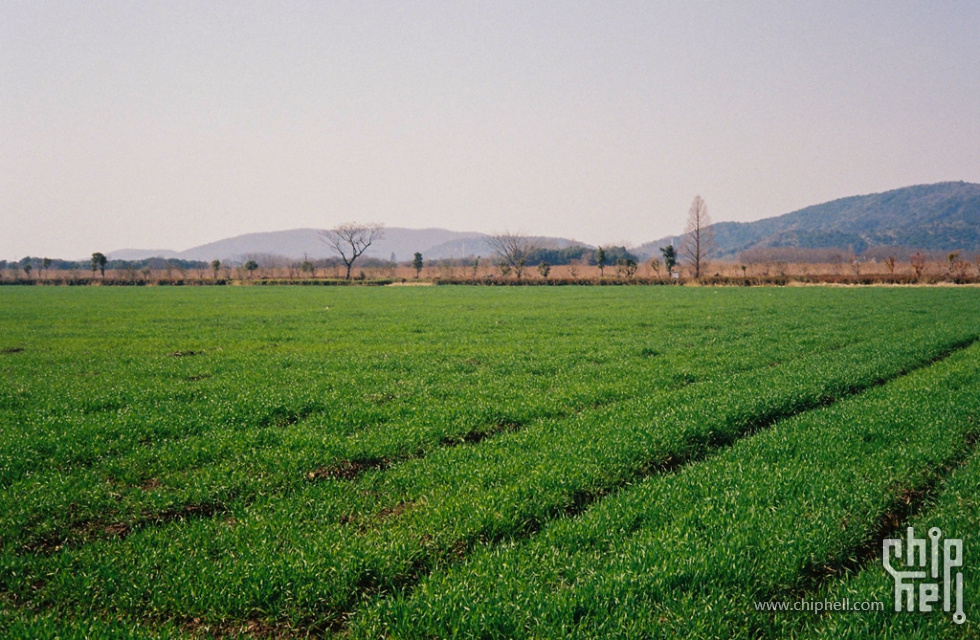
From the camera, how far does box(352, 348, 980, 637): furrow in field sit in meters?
4.80

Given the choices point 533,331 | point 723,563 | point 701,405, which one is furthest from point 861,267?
point 723,563

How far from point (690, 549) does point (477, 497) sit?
2.65 m

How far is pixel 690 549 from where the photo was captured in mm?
5797

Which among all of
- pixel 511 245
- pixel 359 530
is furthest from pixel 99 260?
pixel 359 530

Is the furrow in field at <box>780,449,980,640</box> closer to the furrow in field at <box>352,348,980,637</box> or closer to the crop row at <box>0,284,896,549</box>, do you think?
the furrow in field at <box>352,348,980,637</box>

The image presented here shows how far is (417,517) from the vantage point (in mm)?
6727

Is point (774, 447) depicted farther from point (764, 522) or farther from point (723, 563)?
point (723, 563)

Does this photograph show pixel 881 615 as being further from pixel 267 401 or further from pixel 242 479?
pixel 267 401

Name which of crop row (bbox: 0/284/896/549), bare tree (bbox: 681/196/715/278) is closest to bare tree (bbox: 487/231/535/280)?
bare tree (bbox: 681/196/715/278)

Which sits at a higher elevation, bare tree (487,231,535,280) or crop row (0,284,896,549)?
bare tree (487,231,535,280)

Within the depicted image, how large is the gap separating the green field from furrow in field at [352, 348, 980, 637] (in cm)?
3

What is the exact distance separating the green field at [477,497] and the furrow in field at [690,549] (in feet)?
0.10

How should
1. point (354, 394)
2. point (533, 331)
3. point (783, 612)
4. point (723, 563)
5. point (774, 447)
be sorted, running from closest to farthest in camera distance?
1. point (783, 612)
2. point (723, 563)
3. point (774, 447)
4. point (354, 394)
5. point (533, 331)

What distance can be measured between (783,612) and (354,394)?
10.3 m
